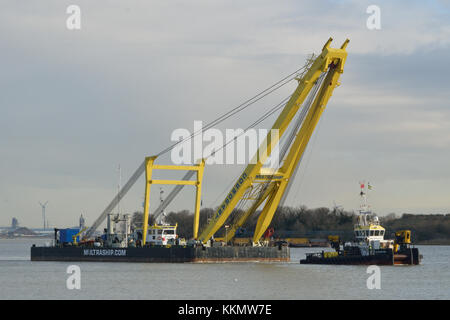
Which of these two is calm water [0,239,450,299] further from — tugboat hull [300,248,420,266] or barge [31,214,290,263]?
barge [31,214,290,263]

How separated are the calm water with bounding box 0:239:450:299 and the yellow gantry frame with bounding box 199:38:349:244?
5592 millimetres

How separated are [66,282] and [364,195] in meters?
27.2

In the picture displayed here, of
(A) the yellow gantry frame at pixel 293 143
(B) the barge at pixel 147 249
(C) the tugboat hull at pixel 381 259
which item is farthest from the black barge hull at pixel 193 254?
(C) the tugboat hull at pixel 381 259

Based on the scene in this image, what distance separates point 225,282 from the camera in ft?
187

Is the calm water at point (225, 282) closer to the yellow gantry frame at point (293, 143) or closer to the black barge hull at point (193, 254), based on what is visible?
the black barge hull at point (193, 254)

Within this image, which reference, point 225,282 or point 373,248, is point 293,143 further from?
point 225,282

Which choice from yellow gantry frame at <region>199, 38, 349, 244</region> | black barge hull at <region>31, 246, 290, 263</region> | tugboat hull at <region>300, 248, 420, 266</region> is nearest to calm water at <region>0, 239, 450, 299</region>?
tugboat hull at <region>300, 248, 420, 266</region>

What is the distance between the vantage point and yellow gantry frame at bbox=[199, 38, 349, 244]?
7131 centimetres

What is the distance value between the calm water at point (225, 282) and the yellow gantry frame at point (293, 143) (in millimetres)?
5592

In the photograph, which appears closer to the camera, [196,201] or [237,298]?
[237,298]

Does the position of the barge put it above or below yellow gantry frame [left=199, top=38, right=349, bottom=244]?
below

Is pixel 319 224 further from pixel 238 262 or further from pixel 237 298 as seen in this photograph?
pixel 237 298
